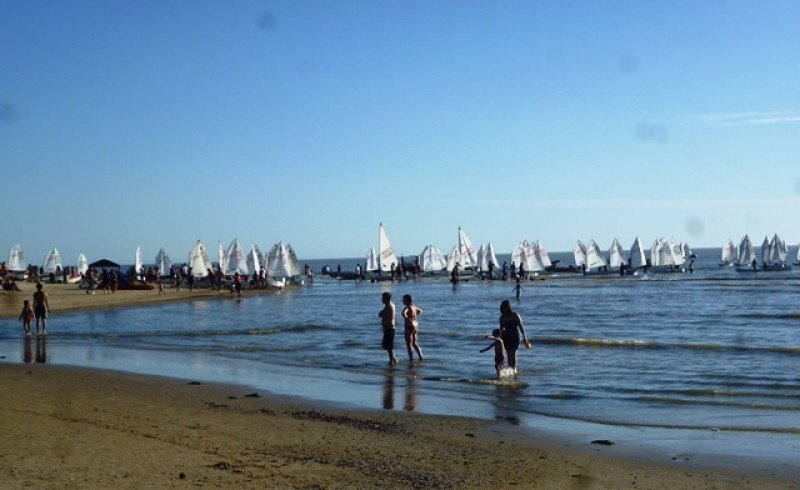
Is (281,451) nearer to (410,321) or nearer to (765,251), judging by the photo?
(410,321)

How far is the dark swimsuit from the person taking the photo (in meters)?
16.0

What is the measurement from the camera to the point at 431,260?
279ft

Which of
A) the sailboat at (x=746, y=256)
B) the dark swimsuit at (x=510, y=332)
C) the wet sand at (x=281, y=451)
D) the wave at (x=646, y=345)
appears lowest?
the wave at (x=646, y=345)

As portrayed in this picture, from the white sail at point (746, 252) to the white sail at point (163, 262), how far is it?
58.7 meters

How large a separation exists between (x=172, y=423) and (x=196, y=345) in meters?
13.8

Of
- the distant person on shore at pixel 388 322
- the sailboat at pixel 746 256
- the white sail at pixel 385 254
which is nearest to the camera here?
the distant person on shore at pixel 388 322

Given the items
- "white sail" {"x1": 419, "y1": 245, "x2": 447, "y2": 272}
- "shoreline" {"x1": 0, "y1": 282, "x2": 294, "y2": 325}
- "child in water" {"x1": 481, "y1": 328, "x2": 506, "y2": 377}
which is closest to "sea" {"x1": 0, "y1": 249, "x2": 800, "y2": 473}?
"child in water" {"x1": 481, "y1": 328, "x2": 506, "y2": 377}

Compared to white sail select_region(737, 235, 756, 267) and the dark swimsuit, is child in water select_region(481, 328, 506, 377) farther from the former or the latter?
white sail select_region(737, 235, 756, 267)

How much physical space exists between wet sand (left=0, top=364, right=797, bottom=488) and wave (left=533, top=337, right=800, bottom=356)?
40.1 ft

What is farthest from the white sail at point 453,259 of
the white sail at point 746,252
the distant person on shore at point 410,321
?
the distant person on shore at point 410,321

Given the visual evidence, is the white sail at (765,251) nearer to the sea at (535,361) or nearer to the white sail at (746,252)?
the white sail at (746,252)

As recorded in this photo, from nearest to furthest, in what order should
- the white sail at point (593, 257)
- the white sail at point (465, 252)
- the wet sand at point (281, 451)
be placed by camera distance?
the wet sand at point (281, 451)
the white sail at point (465, 252)
the white sail at point (593, 257)

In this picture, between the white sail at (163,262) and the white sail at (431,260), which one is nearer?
the white sail at (163,262)

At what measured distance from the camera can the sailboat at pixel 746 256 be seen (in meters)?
91.5
